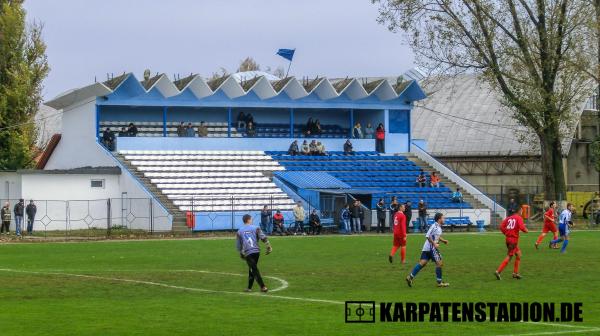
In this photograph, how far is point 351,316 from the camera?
19.8m

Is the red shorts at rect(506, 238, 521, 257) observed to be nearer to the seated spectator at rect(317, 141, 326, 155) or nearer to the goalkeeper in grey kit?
the goalkeeper in grey kit

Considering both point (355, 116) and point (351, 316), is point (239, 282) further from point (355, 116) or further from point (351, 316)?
point (355, 116)

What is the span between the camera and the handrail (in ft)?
205

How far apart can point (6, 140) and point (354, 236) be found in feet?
83.9

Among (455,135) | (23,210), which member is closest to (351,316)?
(23,210)

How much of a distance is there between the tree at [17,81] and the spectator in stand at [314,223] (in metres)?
21.4

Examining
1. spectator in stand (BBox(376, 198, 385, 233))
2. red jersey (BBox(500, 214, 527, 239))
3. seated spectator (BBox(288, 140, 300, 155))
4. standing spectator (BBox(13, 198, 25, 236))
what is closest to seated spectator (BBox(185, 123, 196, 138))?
seated spectator (BBox(288, 140, 300, 155))

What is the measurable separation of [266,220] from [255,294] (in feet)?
95.7

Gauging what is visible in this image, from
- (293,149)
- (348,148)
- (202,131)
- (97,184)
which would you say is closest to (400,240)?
(97,184)

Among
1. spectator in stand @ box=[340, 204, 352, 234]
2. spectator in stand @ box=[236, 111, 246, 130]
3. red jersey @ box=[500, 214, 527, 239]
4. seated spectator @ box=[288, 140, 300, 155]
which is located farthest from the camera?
spectator in stand @ box=[236, 111, 246, 130]

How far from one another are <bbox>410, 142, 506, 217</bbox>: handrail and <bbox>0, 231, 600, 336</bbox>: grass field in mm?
19779

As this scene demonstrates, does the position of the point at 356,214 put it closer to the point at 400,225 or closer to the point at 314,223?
the point at 314,223

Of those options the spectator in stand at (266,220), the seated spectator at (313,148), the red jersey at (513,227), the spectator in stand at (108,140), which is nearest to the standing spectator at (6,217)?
the spectator in stand at (108,140)

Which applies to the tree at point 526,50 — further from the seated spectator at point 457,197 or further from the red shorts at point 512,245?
the red shorts at point 512,245
